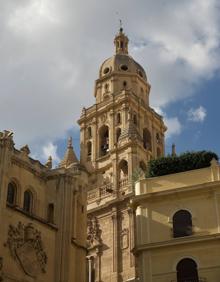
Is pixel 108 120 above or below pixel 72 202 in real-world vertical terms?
above

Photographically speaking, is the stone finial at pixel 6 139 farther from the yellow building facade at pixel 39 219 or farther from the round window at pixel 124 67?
the round window at pixel 124 67

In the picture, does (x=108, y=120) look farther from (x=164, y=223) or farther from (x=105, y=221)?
(x=164, y=223)

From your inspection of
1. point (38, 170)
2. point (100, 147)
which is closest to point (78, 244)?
point (38, 170)

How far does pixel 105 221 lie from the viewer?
5256 centimetres

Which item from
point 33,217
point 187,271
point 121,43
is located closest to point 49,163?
point 33,217

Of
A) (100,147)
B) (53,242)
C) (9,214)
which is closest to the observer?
(9,214)

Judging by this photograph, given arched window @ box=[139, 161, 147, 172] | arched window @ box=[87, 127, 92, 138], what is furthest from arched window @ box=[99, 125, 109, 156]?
arched window @ box=[139, 161, 147, 172]

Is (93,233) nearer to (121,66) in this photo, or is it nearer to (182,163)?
(182,163)

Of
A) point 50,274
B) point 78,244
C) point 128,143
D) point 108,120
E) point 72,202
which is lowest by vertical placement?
point 50,274

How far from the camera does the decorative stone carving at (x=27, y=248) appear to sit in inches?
1324

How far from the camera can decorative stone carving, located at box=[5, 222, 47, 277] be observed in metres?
33.6

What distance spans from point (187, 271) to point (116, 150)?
2798 cm

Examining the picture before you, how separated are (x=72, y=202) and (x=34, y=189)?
2814 mm

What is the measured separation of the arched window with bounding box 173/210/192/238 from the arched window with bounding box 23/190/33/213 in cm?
1101
